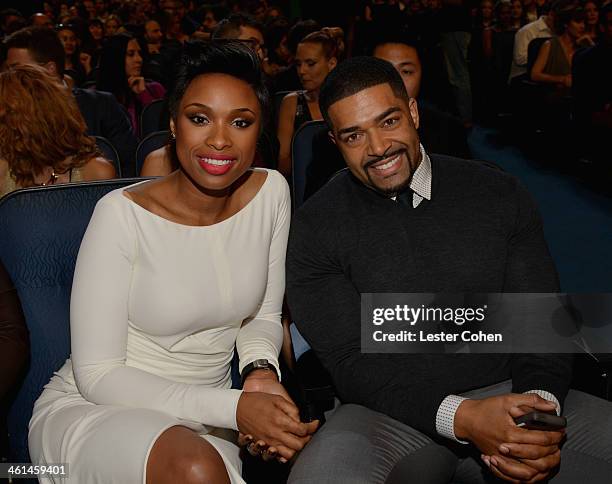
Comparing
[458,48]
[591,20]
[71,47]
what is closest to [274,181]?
[71,47]

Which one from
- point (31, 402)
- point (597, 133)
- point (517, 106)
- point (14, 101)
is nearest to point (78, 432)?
point (31, 402)

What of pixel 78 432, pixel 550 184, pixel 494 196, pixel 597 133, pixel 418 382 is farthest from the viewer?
pixel 550 184

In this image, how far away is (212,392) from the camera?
4.88 feet

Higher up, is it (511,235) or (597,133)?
(511,235)

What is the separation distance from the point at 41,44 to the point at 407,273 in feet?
7.71

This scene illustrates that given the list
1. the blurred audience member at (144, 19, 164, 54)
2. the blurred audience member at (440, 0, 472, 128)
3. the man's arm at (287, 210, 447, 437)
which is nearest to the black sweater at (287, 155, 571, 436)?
the man's arm at (287, 210, 447, 437)

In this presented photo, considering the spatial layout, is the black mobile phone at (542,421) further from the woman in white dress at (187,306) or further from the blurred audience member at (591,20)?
the blurred audience member at (591,20)

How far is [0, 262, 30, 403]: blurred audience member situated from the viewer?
5.01 feet

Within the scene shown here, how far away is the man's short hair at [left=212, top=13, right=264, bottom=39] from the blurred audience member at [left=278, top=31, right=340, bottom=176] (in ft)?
0.96

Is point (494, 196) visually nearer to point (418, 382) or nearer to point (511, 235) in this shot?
point (511, 235)

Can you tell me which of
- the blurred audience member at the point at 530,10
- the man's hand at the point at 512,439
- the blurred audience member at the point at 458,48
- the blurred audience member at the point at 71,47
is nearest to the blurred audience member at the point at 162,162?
the man's hand at the point at 512,439

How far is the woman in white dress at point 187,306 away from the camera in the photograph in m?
1.44

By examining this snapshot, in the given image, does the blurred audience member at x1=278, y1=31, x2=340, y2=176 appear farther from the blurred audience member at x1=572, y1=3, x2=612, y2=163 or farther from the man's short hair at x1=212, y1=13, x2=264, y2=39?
the blurred audience member at x1=572, y1=3, x2=612, y2=163

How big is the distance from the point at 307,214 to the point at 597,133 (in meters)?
3.76
